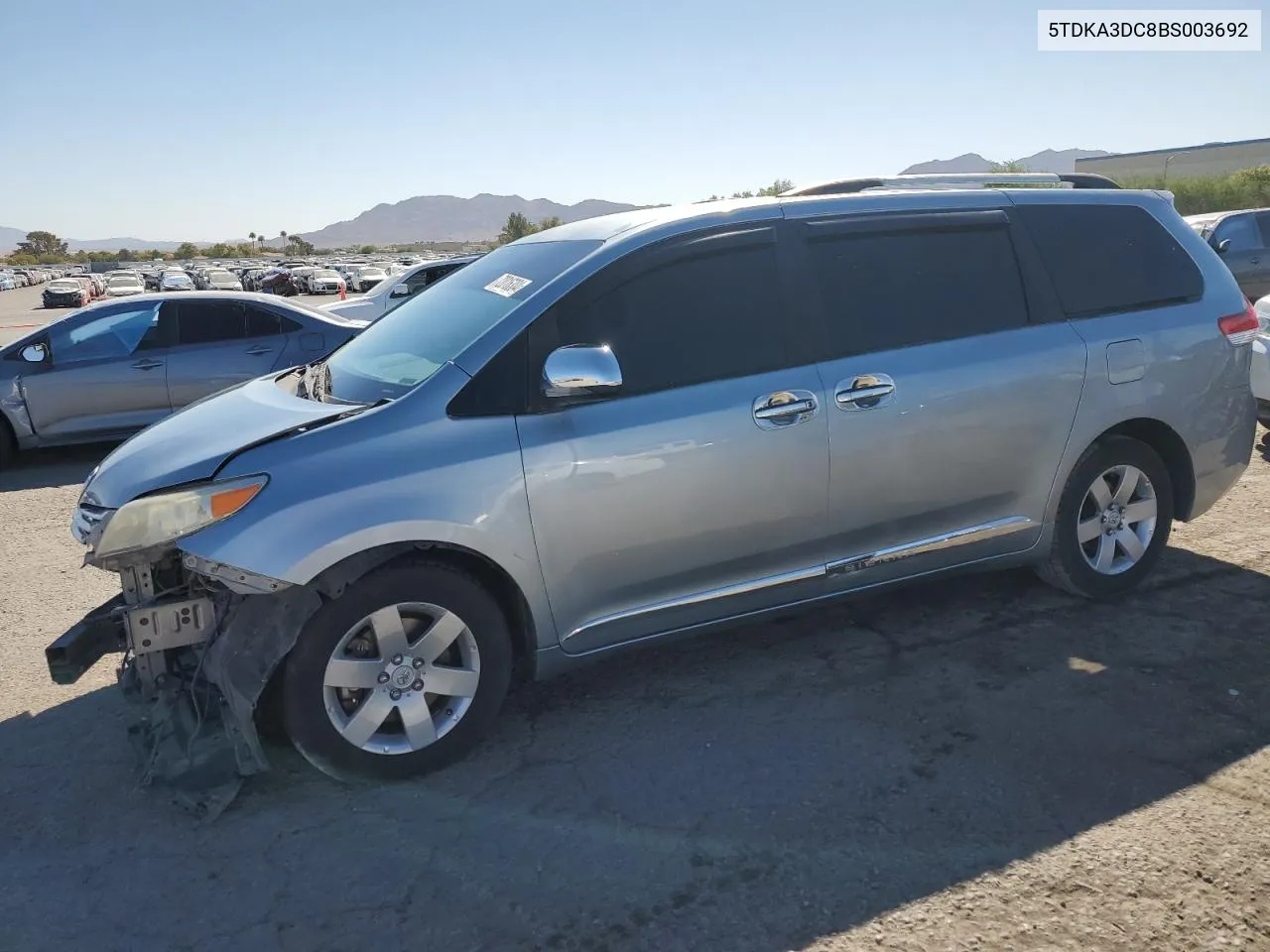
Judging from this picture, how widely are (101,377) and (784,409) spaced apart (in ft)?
24.2

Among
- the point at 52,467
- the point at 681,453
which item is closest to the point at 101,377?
the point at 52,467

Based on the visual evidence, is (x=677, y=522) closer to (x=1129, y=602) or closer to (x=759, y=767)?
(x=759, y=767)

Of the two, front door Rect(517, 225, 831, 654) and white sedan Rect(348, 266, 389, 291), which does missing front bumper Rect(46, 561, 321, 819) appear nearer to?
front door Rect(517, 225, 831, 654)

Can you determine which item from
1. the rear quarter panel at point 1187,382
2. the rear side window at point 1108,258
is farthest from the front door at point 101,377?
the rear quarter panel at point 1187,382

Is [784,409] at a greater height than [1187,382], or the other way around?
[784,409]

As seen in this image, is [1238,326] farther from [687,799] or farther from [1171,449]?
[687,799]

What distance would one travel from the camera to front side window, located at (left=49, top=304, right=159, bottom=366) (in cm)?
902

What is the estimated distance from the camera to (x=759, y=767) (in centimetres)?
348

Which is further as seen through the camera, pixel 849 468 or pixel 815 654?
pixel 815 654

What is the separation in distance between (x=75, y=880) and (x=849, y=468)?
2964 millimetres

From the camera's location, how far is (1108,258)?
4688mm

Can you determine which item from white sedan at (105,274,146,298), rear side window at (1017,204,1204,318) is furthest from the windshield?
white sedan at (105,274,146,298)

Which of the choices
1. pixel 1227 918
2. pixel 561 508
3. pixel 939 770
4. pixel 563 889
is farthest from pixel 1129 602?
pixel 563 889

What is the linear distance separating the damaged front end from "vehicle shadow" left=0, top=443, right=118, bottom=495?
18.5 ft
